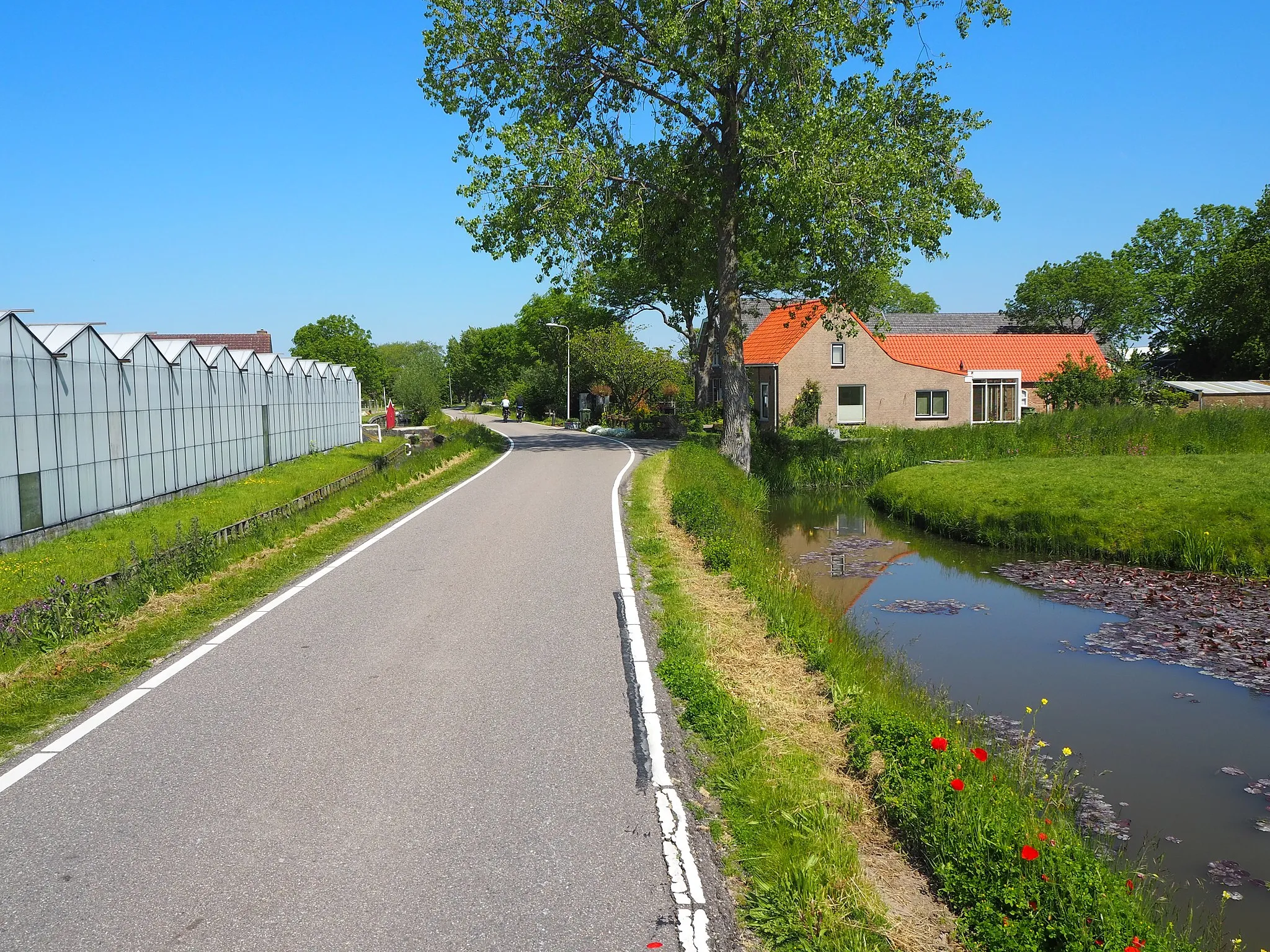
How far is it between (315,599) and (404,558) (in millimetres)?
2992

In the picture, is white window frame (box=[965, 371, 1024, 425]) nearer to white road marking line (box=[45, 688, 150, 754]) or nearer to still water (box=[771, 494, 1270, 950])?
still water (box=[771, 494, 1270, 950])

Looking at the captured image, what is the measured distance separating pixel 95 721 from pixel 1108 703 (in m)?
10.2

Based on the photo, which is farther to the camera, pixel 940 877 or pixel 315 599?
pixel 315 599

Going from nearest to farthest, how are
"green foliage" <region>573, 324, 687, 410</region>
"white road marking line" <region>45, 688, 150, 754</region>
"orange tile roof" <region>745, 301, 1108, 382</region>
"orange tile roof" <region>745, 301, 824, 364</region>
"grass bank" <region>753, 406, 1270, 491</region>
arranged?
"white road marking line" <region>45, 688, 150, 754</region> → "grass bank" <region>753, 406, 1270, 491</region> → "orange tile roof" <region>745, 301, 824, 364</region> → "orange tile roof" <region>745, 301, 1108, 382</region> → "green foliage" <region>573, 324, 687, 410</region>

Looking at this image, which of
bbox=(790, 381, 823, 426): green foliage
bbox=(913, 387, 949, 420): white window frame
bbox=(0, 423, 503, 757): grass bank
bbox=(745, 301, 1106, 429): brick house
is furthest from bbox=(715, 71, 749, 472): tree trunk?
bbox=(913, 387, 949, 420): white window frame

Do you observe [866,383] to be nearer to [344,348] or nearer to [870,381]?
[870,381]

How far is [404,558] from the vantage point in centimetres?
1508

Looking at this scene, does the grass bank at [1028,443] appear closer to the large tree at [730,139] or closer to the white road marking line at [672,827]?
the large tree at [730,139]

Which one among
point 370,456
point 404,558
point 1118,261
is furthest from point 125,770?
point 1118,261

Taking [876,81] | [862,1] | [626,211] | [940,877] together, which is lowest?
[940,877]

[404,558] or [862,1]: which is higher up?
[862,1]

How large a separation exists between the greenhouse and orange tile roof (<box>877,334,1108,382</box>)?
32195 mm

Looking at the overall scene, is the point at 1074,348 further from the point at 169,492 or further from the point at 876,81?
the point at 169,492

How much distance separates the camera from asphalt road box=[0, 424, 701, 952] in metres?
4.89
